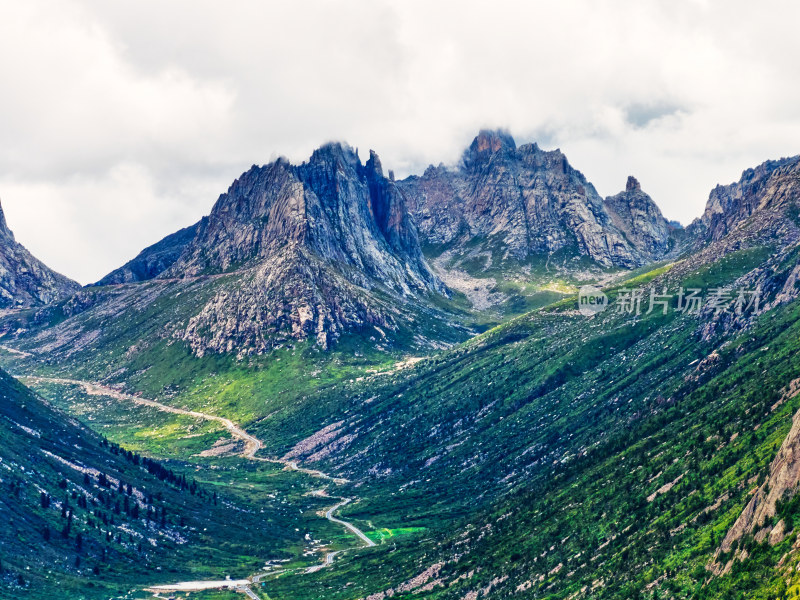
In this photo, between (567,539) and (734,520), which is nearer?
(734,520)

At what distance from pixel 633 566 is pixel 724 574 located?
2793 centimetres

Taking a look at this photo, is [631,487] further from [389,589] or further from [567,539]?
[389,589]

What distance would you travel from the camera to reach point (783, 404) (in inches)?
6521

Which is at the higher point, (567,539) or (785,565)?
(785,565)

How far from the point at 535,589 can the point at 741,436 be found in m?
56.7

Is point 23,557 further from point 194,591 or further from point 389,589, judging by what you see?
point 389,589

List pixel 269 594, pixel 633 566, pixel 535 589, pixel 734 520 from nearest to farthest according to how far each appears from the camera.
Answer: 1. pixel 734 520
2. pixel 633 566
3. pixel 535 589
4. pixel 269 594

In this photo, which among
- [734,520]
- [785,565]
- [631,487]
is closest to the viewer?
[785,565]

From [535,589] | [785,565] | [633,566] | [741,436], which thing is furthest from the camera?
[741,436]

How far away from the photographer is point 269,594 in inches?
7554

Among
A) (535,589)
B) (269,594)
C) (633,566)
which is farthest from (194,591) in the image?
(633,566)

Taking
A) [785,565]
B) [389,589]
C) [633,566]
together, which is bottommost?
[389,589]

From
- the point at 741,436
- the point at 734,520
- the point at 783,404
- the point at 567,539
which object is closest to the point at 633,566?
the point at 734,520

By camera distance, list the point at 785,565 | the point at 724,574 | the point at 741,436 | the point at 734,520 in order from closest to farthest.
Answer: the point at 785,565, the point at 724,574, the point at 734,520, the point at 741,436
